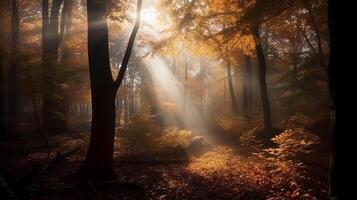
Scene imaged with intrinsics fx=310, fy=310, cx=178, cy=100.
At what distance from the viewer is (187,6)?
1089 centimetres

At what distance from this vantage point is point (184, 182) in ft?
27.5

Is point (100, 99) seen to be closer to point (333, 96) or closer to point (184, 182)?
point (184, 182)


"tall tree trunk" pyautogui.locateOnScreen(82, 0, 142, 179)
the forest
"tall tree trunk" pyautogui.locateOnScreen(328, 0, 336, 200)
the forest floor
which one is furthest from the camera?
"tall tree trunk" pyautogui.locateOnScreen(82, 0, 142, 179)

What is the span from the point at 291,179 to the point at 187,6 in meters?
6.67

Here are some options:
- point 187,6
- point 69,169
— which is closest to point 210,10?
point 187,6

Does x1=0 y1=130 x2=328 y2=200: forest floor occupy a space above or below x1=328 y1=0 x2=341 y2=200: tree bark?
below

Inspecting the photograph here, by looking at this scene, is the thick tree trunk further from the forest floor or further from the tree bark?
the tree bark

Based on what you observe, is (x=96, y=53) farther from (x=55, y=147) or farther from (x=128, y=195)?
(x=55, y=147)

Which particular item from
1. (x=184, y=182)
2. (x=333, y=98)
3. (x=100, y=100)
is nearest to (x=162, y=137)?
(x=184, y=182)

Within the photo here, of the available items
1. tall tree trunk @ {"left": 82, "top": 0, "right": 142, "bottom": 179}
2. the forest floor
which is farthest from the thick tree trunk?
the forest floor

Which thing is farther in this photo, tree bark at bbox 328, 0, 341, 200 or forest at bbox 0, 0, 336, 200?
forest at bbox 0, 0, 336, 200

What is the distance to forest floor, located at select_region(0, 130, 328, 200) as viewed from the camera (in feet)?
22.8

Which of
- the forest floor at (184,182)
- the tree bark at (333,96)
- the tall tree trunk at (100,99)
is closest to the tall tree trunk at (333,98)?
the tree bark at (333,96)

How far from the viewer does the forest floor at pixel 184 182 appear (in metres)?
6.95
